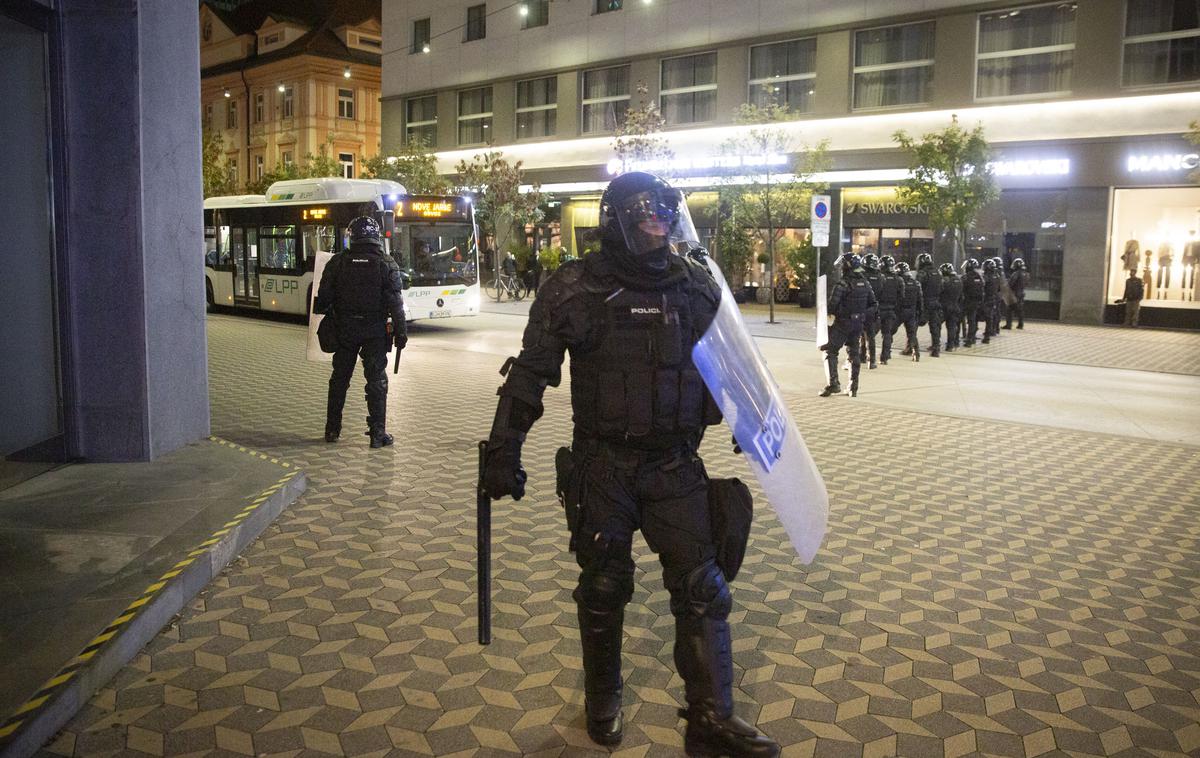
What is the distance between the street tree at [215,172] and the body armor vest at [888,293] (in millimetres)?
46131

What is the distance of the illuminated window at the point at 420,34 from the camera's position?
137 ft

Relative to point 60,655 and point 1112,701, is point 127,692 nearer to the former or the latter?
point 60,655

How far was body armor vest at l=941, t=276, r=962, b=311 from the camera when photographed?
18.1 meters

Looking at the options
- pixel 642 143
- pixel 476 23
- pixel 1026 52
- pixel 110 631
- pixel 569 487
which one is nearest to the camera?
pixel 569 487

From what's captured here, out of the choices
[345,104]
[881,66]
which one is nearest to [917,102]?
[881,66]

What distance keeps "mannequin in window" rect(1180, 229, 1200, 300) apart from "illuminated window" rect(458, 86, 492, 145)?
2520 cm

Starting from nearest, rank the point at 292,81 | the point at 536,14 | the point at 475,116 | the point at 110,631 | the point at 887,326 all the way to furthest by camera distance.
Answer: the point at 110,631, the point at 887,326, the point at 536,14, the point at 475,116, the point at 292,81

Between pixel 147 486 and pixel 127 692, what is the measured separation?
9.84 ft

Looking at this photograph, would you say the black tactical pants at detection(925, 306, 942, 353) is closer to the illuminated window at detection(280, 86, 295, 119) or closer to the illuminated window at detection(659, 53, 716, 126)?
the illuminated window at detection(659, 53, 716, 126)

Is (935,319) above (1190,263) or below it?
below

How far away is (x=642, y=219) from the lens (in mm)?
3479

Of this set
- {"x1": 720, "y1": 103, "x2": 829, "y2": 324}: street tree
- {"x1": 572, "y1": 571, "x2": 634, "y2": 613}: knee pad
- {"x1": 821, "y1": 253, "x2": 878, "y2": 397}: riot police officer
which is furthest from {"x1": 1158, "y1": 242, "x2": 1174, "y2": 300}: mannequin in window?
{"x1": 572, "y1": 571, "x2": 634, "y2": 613}: knee pad

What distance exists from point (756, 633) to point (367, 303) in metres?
5.17

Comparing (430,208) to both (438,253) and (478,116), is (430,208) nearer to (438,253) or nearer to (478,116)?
(438,253)
